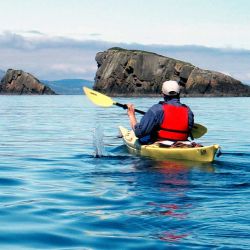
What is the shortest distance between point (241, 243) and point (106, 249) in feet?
4.50

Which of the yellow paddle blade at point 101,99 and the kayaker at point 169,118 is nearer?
the kayaker at point 169,118

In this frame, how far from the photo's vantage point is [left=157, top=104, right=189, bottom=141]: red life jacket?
12266mm

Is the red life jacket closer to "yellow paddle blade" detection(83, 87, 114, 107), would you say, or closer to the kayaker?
the kayaker

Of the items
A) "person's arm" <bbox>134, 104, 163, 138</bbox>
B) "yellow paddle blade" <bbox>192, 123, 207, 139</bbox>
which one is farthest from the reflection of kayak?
"yellow paddle blade" <bbox>192, 123, 207, 139</bbox>

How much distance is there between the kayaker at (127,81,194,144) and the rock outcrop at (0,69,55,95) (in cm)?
17024

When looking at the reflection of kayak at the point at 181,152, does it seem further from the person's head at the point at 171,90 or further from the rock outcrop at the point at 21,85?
the rock outcrop at the point at 21,85

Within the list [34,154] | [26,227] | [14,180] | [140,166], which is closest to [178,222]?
[26,227]

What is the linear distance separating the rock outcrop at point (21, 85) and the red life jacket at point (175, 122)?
17030 cm

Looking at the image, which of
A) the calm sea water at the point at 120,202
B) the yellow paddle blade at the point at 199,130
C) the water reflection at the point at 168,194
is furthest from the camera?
the yellow paddle blade at the point at 199,130

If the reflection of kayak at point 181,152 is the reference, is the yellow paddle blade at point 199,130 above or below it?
above

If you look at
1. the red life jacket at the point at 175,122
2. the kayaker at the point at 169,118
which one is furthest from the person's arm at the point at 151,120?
the red life jacket at the point at 175,122

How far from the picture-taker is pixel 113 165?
12406 mm

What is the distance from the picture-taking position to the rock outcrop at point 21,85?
590ft

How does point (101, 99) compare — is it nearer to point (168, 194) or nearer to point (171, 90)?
point (171, 90)
